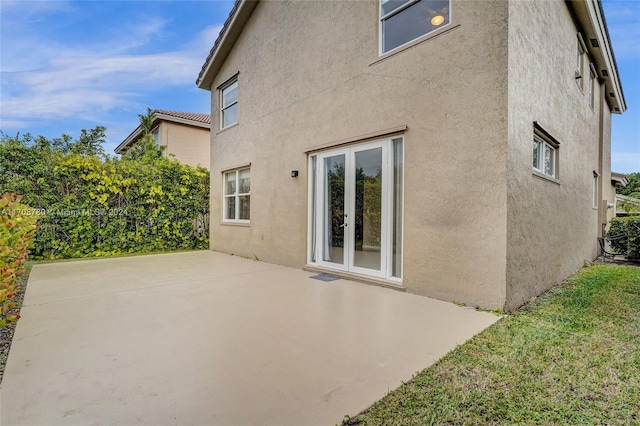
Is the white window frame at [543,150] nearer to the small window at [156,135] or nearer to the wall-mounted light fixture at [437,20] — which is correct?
the wall-mounted light fixture at [437,20]

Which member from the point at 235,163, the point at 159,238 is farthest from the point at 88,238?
the point at 235,163

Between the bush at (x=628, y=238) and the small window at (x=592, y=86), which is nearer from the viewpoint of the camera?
the bush at (x=628, y=238)

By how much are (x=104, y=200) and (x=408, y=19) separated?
10042mm

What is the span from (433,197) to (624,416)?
131 inches

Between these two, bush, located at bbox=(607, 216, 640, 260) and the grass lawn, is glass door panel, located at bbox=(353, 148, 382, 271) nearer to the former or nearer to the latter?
the grass lawn

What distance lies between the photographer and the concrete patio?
7.32 ft

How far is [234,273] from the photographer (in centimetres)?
729

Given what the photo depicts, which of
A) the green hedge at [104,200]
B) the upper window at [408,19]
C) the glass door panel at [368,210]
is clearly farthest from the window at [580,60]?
the green hedge at [104,200]

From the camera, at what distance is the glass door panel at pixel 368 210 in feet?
19.7

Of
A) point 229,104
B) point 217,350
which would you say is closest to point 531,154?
point 217,350

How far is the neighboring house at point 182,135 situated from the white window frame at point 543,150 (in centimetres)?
1510

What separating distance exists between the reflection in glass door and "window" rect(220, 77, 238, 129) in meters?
4.80

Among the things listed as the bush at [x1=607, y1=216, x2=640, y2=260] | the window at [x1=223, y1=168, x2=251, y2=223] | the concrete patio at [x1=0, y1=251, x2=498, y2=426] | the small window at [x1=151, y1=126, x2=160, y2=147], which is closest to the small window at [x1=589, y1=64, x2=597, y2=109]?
the bush at [x1=607, y1=216, x2=640, y2=260]

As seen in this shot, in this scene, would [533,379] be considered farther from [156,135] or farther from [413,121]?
[156,135]
